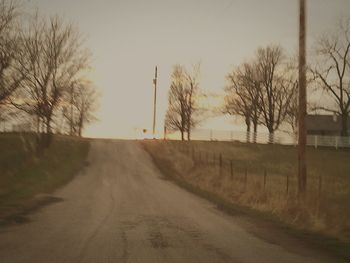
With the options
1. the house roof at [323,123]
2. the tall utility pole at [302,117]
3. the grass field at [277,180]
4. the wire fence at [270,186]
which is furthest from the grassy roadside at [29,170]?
the house roof at [323,123]

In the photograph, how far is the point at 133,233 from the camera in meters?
14.3

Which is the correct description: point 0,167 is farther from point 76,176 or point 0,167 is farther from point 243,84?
point 243,84

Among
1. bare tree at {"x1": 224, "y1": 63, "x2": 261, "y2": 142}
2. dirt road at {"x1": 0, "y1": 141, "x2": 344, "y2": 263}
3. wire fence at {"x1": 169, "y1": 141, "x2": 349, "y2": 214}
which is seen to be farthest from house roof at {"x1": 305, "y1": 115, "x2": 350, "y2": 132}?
dirt road at {"x1": 0, "y1": 141, "x2": 344, "y2": 263}

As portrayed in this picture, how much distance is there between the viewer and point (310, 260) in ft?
37.2

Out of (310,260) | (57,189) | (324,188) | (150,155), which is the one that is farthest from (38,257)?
(150,155)

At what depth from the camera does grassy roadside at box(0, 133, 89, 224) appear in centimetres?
2112

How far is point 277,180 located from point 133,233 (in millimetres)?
18231

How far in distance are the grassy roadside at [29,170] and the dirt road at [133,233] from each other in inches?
44.8

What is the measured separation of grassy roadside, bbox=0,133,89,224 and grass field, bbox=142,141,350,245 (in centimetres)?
743

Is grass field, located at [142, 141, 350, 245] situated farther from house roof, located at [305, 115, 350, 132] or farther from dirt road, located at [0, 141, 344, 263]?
house roof, located at [305, 115, 350, 132]

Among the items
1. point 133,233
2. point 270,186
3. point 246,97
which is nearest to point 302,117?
point 270,186

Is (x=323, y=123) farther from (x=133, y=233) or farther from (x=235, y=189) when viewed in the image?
(x=133, y=233)

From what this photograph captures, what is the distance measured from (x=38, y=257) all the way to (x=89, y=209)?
28.4ft

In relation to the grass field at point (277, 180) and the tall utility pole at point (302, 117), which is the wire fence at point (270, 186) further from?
the tall utility pole at point (302, 117)
